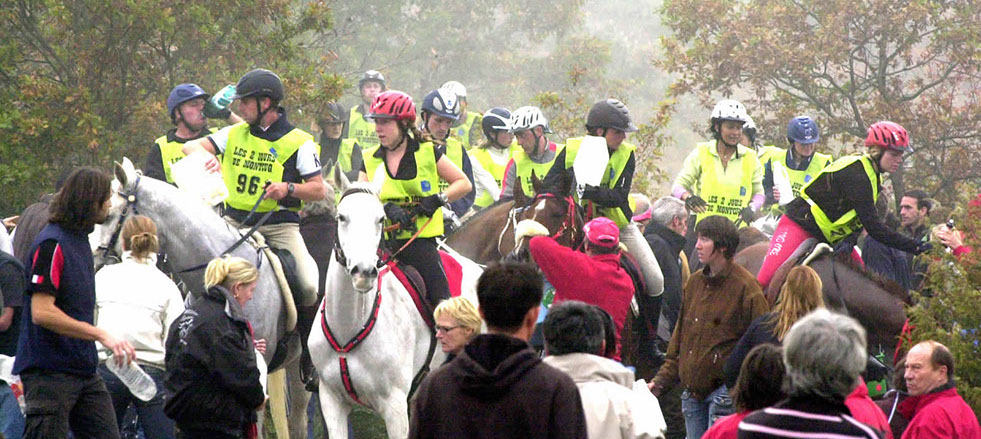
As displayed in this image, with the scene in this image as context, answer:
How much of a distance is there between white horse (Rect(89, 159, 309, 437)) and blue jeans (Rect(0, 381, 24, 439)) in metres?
1.20

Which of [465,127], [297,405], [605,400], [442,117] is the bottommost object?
[297,405]

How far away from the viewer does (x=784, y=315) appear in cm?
693

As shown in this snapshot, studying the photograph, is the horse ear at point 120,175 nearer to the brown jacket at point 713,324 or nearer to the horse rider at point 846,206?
the brown jacket at point 713,324

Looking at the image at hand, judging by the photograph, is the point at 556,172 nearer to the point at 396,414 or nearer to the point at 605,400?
the point at 396,414

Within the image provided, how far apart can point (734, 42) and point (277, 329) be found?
11456mm

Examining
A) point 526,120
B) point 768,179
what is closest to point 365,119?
point 526,120

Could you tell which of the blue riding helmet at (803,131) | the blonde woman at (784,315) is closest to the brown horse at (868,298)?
the blonde woman at (784,315)

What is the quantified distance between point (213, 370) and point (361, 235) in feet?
5.68

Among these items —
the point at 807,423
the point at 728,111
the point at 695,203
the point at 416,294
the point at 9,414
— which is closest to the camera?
the point at 807,423

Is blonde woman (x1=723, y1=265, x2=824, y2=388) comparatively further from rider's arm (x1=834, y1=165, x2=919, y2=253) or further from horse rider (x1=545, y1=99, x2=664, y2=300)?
horse rider (x1=545, y1=99, x2=664, y2=300)

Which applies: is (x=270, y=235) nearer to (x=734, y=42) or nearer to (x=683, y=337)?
(x=683, y=337)

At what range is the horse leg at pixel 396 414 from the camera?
8.07 m

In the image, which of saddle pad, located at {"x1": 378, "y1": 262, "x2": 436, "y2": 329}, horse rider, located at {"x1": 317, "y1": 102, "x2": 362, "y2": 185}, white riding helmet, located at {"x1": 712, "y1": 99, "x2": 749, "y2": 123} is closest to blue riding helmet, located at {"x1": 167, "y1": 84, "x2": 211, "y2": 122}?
horse rider, located at {"x1": 317, "y1": 102, "x2": 362, "y2": 185}

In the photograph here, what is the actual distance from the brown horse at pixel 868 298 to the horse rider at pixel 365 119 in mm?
9027
